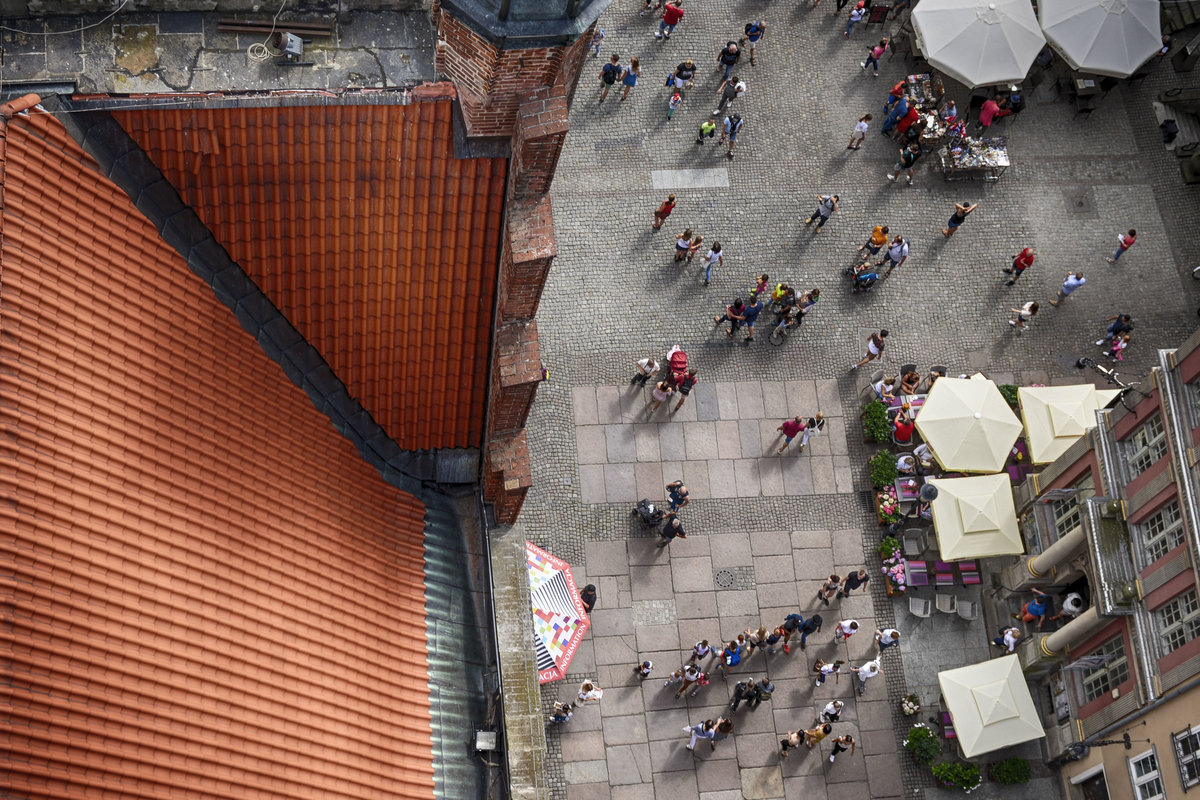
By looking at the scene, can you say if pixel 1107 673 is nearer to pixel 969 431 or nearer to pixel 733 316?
pixel 969 431

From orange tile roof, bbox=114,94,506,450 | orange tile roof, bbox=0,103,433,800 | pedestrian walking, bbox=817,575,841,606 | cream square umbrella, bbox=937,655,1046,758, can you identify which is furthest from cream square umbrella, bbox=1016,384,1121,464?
orange tile roof, bbox=0,103,433,800

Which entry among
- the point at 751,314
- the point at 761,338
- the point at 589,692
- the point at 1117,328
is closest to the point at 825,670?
the point at 589,692

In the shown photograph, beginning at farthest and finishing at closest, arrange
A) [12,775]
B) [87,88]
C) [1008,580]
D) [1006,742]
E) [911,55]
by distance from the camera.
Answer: [911,55] < [1008,580] < [1006,742] < [87,88] < [12,775]

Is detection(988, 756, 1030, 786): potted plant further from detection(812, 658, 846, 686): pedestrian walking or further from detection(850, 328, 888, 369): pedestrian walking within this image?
detection(850, 328, 888, 369): pedestrian walking

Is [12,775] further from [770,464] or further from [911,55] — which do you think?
[911,55]

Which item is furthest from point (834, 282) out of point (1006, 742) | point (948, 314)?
point (1006, 742)

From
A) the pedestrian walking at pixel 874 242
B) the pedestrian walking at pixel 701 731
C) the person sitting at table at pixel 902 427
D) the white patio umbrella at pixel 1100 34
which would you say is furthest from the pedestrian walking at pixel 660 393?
the white patio umbrella at pixel 1100 34

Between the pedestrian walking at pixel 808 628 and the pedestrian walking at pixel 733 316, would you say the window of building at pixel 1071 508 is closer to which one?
the pedestrian walking at pixel 808 628
